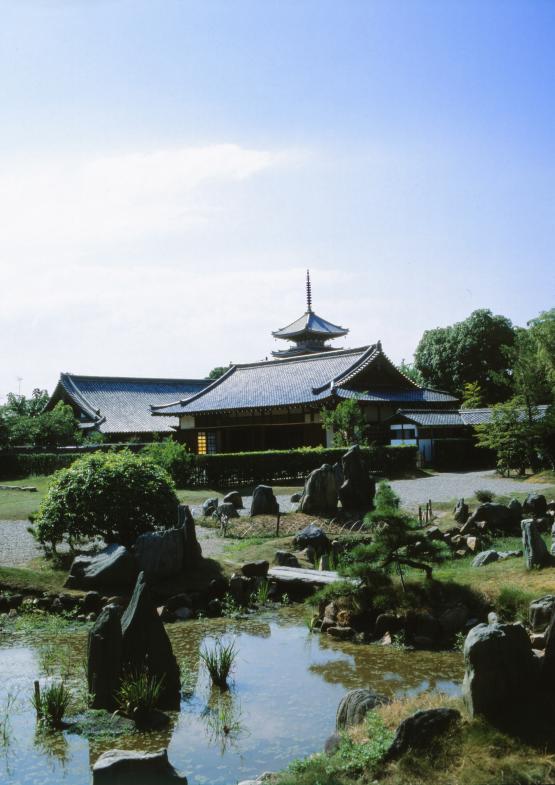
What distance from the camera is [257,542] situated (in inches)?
630

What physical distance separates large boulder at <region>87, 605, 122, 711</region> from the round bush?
19.0 feet

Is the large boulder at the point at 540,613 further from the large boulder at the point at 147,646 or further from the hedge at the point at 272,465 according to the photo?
the hedge at the point at 272,465

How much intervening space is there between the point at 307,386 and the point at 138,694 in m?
30.6

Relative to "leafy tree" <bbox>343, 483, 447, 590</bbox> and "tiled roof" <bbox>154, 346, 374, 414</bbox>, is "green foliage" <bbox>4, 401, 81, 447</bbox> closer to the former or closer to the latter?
"tiled roof" <bbox>154, 346, 374, 414</bbox>

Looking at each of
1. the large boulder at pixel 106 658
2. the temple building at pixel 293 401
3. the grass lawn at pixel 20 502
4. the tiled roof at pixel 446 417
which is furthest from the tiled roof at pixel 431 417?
the large boulder at pixel 106 658

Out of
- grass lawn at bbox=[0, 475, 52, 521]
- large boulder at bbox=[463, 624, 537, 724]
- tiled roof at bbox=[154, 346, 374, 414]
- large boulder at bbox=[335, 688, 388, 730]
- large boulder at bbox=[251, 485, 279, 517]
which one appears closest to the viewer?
large boulder at bbox=[463, 624, 537, 724]

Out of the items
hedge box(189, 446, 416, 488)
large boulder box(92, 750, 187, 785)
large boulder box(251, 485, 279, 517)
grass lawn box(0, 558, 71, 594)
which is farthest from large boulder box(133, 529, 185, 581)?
hedge box(189, 446, 416, 488)

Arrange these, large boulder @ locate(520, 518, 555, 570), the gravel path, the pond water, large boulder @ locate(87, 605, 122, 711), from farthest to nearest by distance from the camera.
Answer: the gravel path, large boulder @ locate(520, 518, 555, 570), large boulder @ locate(87, 605, 122, 711), the pond water

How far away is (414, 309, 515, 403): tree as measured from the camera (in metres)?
54.3

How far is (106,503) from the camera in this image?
13.7m

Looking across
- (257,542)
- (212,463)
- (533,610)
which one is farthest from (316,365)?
(533,610)

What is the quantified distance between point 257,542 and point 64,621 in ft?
17.8

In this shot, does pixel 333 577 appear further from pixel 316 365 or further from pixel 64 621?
pixel 316 365

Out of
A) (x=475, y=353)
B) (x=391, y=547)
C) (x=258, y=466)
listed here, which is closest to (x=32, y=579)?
(x=391, y=547)
